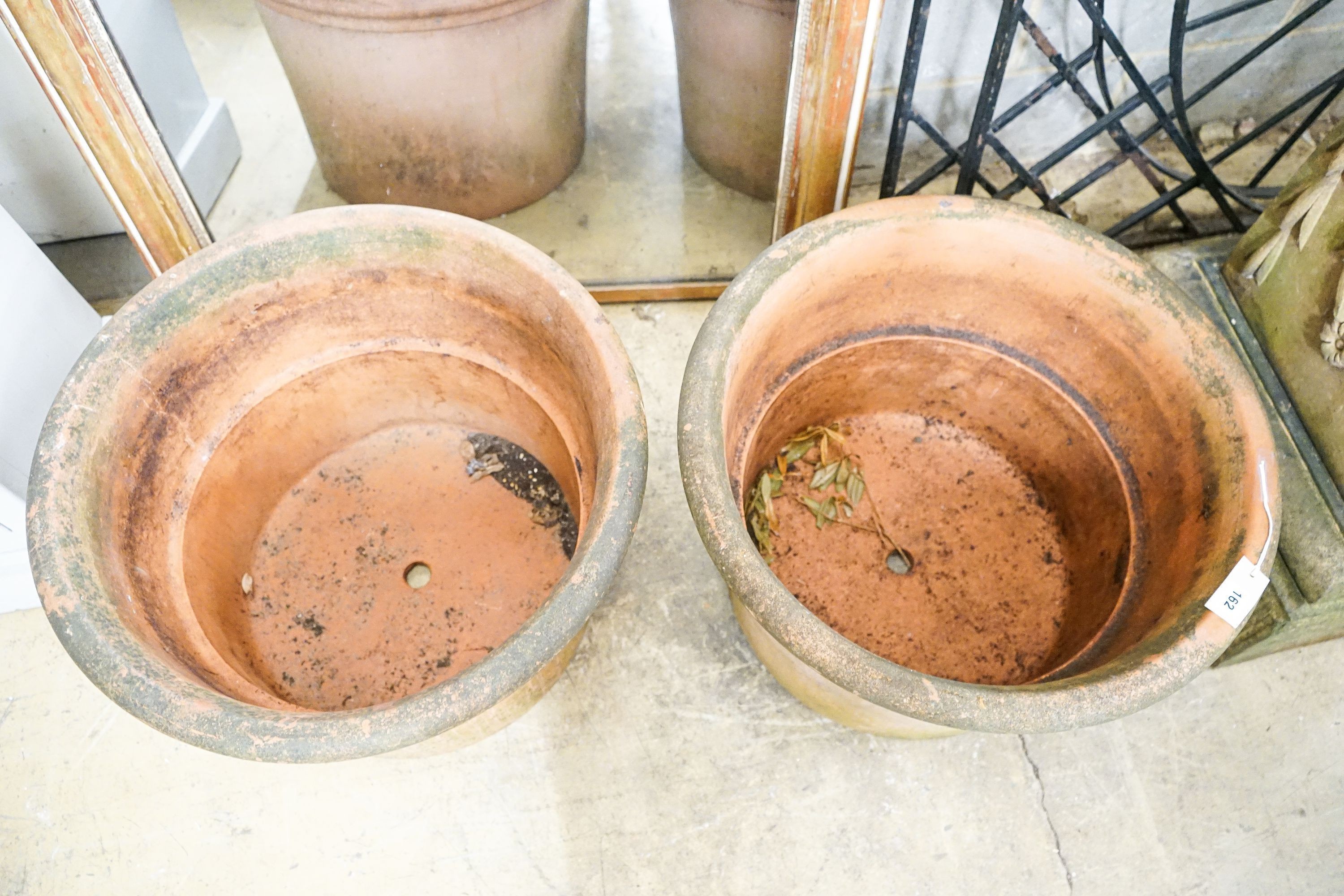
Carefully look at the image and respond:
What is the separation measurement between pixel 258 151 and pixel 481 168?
64 cm

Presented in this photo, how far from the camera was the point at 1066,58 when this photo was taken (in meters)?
2.36

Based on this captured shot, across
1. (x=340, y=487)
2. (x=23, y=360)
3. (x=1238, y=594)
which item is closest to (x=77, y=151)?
(x=23, y=360)

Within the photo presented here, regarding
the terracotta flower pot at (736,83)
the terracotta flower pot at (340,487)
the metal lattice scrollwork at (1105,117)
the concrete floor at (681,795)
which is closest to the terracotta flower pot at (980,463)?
the concrete floor at (681,795)

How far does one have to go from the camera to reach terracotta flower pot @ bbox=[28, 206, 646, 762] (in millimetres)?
1214

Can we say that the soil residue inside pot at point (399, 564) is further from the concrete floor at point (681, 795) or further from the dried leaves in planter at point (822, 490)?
the dried leaves in planter at point (822, 490)

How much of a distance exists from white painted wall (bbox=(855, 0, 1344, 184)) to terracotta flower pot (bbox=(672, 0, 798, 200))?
0.35 meters

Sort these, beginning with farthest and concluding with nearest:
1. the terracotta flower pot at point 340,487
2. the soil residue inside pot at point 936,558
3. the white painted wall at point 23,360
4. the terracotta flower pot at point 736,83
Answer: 1. the terracotta flower pot at point 736,83
2. the soil residue inside pot at point 936,558
3. the white painted wall at point 23,360
4. the terracotta flower pot at point 340,487

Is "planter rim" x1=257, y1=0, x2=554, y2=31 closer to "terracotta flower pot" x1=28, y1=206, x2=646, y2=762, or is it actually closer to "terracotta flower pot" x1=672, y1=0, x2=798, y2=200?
"terracotta flower pot" x1=672, y1=0, x2=798, y2=200

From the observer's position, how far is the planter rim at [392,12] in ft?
6.10

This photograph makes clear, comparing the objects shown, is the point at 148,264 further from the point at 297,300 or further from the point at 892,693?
the point at 892,693

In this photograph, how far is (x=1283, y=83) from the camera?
265 centimetres

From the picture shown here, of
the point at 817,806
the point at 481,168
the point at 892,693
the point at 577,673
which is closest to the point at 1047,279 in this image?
the point at 892,693

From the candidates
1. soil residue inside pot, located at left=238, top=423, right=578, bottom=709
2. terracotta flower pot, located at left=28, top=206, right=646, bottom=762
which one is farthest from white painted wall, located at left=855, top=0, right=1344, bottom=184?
soil residue inside pot, located at left=238, top=423, right=578, bottom=709

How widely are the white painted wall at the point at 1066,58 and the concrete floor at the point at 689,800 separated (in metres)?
1.64
